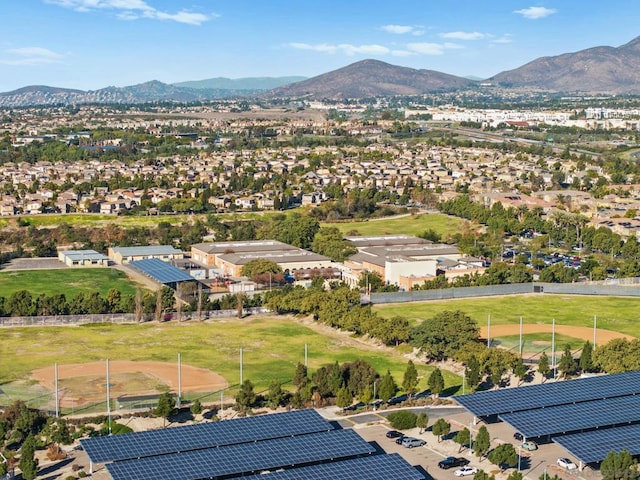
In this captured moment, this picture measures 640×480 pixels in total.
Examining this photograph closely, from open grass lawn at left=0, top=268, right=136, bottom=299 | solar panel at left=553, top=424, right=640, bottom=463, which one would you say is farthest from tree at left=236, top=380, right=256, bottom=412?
open grass lawn at left=0, top=268, right=136, bottom=299

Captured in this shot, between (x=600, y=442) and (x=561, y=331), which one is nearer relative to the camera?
(x=600, y=442)

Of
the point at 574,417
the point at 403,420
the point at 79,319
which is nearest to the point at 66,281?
the point at 79,319

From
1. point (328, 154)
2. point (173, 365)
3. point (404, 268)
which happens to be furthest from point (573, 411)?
point (328, 154)

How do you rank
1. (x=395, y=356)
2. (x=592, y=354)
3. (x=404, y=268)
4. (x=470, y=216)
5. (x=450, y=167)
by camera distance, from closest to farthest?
(x=592, y=354) → (x=395, y=356) → (x=404, y=268) → (x=470, y=216) → (x=450, y=167)

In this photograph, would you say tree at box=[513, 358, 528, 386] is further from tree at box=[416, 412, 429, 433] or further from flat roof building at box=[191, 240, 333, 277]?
flat roof building at box=[191, 240, 333, 277]

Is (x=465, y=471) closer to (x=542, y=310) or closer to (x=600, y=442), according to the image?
(x=600, y=442)

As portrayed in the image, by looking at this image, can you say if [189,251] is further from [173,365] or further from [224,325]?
[173,365]
